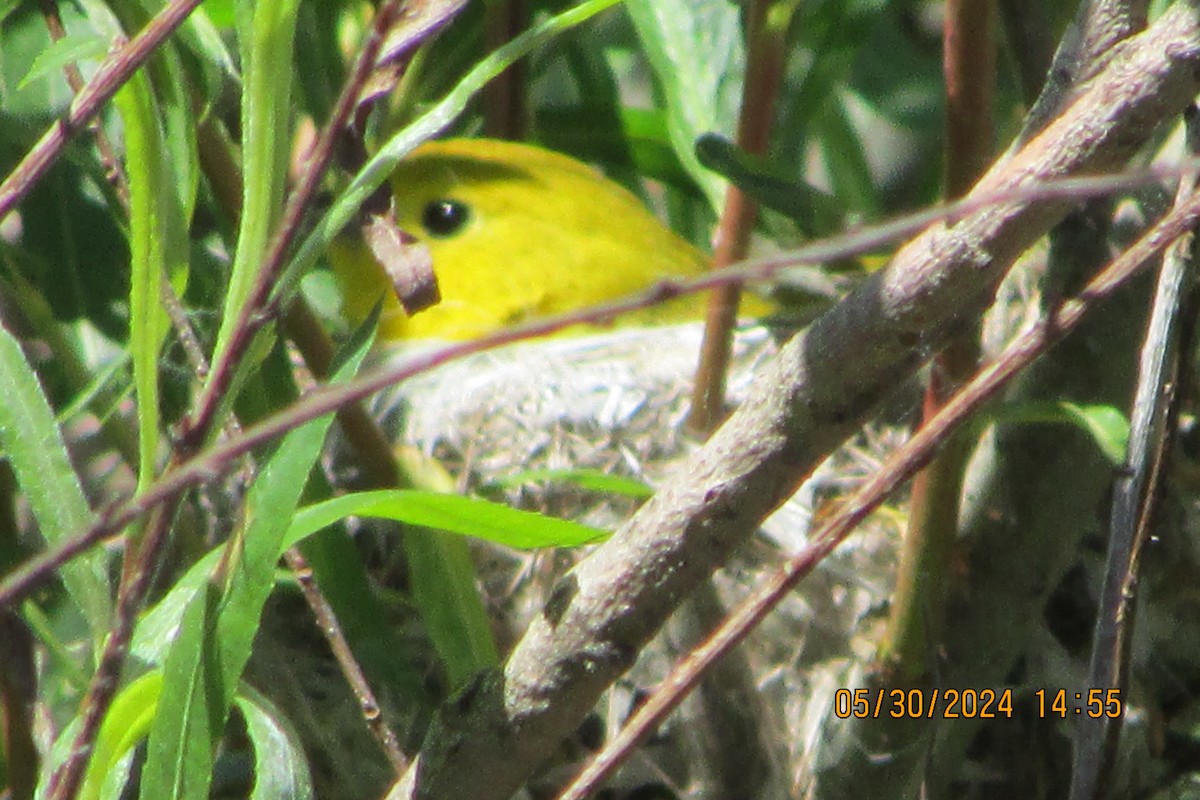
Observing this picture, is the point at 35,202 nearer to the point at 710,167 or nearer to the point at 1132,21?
the point at 710,167

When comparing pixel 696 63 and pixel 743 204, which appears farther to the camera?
pixel 696 63

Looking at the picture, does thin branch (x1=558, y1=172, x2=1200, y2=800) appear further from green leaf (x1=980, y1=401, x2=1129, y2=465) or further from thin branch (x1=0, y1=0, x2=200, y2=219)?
thin branch (x1=0, y1=0, x2=200, y2=219)

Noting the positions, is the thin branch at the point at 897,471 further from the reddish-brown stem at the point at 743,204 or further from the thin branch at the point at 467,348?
the reddish-brown stem at the point at 743,204

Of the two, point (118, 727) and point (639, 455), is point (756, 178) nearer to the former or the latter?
point (639, 455)

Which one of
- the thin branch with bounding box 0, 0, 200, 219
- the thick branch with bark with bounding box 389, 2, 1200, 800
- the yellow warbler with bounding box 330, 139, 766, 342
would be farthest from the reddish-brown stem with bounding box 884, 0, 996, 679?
the yellow warbler with bounding box 330, 139, 766, 342

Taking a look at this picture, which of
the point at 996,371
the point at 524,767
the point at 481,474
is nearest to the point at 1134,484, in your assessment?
the point at 996,371

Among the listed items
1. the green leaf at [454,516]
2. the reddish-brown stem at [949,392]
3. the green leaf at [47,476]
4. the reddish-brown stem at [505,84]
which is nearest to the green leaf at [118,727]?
the green leaf at [47,476]

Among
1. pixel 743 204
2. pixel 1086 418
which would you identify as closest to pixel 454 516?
pixel 1086 418
